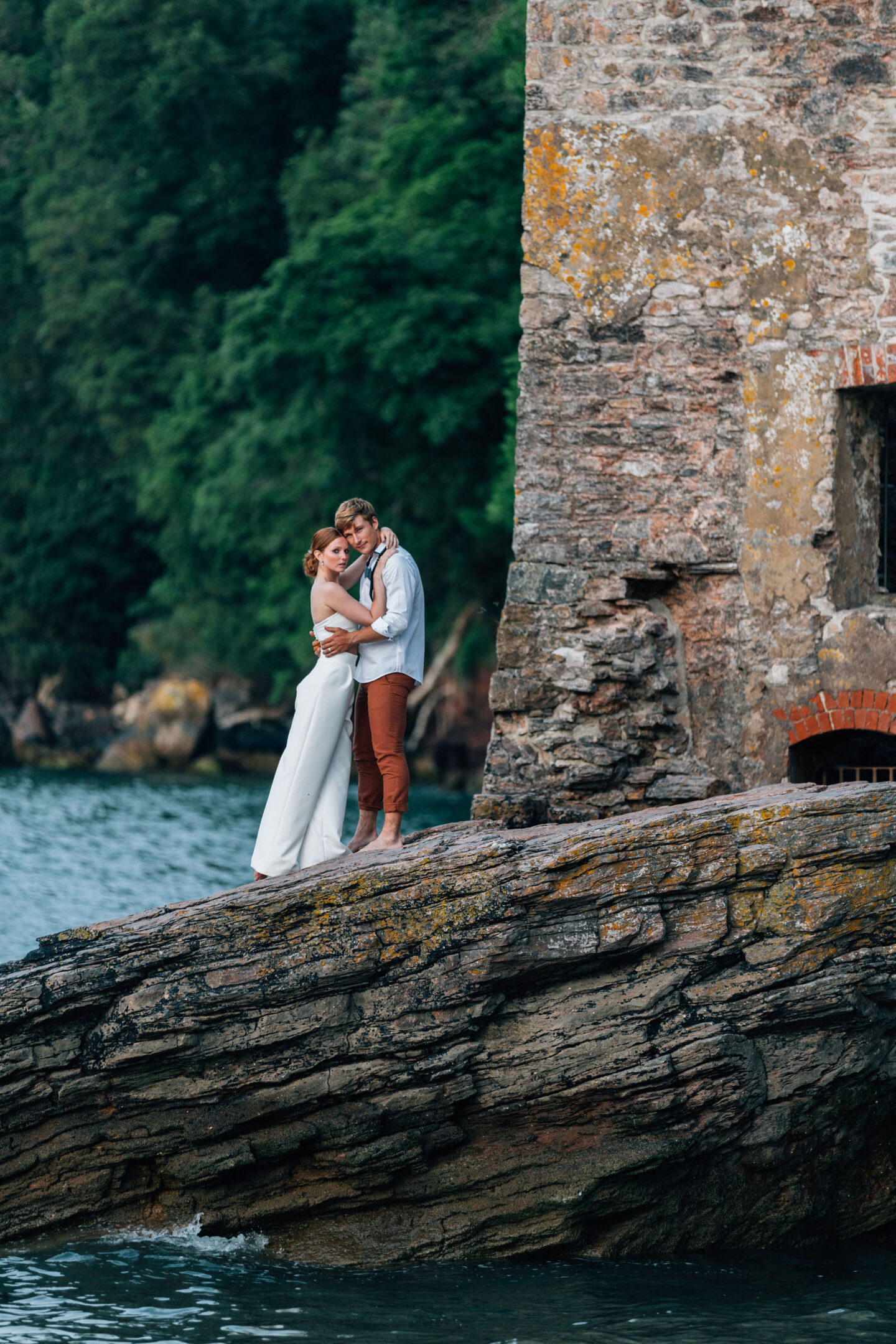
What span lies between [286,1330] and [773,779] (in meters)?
4.20

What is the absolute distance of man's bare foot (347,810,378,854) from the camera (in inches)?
339

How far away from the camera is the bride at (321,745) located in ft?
27.8

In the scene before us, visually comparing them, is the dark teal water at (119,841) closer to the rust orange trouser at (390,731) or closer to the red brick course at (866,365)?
the rust orange trouser at (390,731)

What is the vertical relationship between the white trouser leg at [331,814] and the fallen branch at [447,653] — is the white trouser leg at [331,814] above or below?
below

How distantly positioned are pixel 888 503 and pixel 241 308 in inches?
824

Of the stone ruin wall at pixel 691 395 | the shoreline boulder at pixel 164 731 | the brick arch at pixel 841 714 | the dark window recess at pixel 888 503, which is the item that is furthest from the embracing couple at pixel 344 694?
the shoreline boulder at pixel 164 731

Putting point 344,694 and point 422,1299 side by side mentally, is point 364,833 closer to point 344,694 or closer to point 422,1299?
point 344,694

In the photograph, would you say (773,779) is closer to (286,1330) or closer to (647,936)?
(647,936)

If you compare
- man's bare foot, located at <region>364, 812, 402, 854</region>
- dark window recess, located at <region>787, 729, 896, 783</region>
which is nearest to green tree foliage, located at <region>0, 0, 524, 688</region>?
dark window recess, located at <region>787, 729, 896, 783</region>

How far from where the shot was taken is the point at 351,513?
8445 mm

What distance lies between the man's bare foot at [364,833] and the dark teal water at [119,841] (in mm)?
3346

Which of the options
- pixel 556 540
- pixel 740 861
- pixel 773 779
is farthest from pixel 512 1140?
pixel 556 540

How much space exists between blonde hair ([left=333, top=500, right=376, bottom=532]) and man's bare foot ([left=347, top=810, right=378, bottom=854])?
1589mm

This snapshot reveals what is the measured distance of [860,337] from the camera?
909cm
